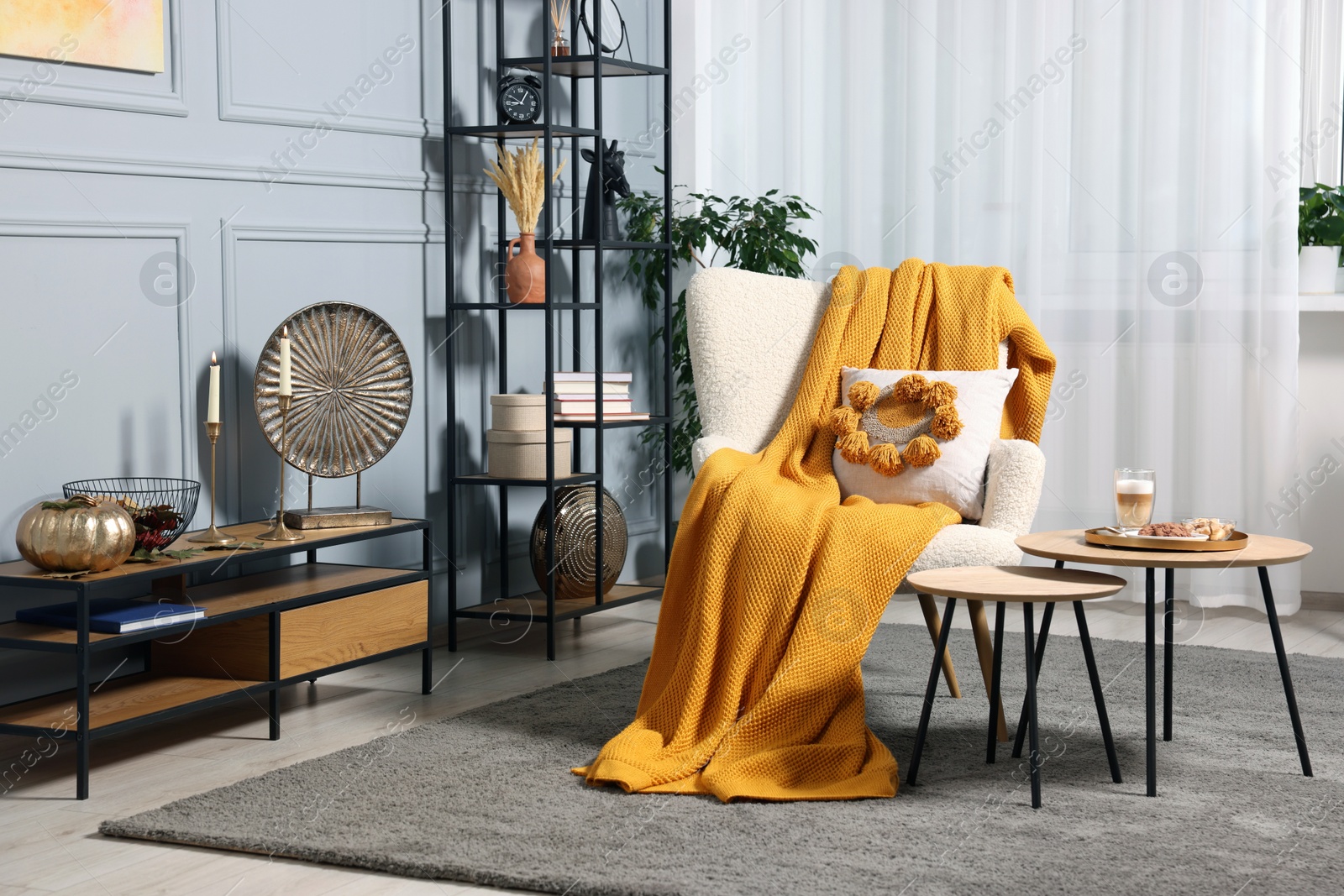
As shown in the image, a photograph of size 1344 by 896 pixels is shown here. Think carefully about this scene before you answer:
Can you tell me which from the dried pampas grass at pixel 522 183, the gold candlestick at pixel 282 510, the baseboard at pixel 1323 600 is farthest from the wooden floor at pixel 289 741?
the dried pampas grass at pixel 522 183

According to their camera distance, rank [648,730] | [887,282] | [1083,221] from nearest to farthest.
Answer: [648,730] < [887,282] < [1083,221]

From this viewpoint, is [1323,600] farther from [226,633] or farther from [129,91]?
[129,91]

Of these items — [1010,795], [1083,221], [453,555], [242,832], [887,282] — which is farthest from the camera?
[1083,221]

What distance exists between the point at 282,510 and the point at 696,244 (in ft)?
5.69

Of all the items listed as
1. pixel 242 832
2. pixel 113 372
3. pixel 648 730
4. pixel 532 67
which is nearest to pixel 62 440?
pixel 113 372

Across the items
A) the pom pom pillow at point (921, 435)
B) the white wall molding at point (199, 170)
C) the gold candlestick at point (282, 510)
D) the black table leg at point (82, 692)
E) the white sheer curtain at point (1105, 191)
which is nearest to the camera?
the black table leg at point (82, 692)

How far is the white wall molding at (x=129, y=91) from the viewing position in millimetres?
2740

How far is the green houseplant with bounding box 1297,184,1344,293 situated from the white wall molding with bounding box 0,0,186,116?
2.89m

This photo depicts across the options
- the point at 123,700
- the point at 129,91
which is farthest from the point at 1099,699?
the point at 129,91

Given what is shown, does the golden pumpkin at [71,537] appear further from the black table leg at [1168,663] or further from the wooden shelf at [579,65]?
the black table leg at [1168,663]

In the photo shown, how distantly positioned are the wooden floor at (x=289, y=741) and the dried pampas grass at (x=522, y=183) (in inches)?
41.9

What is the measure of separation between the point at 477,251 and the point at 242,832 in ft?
6.53

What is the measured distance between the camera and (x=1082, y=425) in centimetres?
421

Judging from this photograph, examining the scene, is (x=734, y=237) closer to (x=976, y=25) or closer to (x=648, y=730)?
(x=976, y=25)
